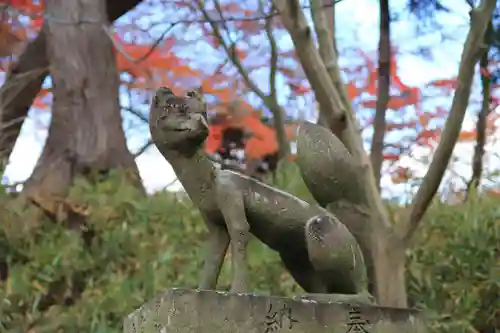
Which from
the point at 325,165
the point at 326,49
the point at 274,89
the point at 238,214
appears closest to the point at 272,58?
the point at 274,89

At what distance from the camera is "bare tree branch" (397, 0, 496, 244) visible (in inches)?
129

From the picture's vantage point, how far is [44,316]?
4309mm

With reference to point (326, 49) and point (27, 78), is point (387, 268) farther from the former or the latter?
point (27, 78)

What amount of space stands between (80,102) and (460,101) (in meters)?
4.61

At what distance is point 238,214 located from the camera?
216 cm

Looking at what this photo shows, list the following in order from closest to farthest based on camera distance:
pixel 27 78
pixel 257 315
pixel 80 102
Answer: pixel 257 315, pixel 80 102, pixel 27 78

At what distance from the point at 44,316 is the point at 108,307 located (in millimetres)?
438

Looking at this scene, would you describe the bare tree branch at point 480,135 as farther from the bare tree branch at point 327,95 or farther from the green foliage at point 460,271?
the bare tree branch at point 327,95

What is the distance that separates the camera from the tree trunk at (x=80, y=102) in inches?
259

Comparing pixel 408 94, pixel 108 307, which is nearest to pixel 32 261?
pixel 108 307

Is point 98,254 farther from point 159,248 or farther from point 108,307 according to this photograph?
point 108,307

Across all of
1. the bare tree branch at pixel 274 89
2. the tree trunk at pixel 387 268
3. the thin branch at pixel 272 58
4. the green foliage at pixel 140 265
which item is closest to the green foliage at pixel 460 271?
the green foliage at pixel 140 265

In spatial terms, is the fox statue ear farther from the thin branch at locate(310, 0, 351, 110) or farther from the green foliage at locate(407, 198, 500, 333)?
the green foliage at locate(407, 198, 500, 333)

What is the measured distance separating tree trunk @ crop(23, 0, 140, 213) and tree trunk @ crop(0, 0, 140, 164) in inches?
17.5
